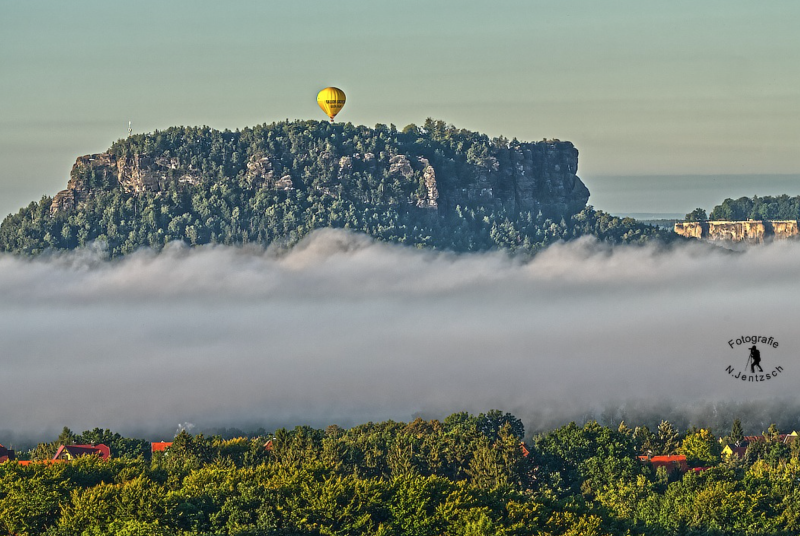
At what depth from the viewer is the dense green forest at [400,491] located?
117m

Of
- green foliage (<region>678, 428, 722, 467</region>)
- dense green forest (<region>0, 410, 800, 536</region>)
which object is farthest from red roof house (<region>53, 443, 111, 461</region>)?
green foliage (<region>678, 428, 722, 467</region>)

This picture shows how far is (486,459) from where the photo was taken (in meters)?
164

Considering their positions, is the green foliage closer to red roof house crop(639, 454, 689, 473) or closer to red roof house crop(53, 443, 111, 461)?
red roof house crop(639, 454, 689, 473)

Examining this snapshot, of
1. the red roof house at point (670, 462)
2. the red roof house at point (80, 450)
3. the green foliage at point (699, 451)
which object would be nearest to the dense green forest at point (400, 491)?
the green foliage at point (699, 451)

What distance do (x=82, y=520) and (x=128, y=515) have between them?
3.02 metres

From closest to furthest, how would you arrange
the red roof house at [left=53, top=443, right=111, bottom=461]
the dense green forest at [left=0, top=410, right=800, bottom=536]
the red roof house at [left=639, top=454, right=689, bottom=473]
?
the dense green forest at [left=0, top=410, right=800, bottom=536], the red roof house at [left=639, top=454, right=689, bottom=473], the red roof house at [left=53, top=443, right=111, bottom=461]

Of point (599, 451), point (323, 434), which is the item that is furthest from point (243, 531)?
point (323, 434)

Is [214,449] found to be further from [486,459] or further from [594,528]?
[594,528]

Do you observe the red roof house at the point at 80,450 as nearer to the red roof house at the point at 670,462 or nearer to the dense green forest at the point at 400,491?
the dense green forest at the point at 400,491

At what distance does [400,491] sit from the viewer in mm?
123250

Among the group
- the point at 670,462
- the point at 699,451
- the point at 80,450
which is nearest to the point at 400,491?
the point at 670,462

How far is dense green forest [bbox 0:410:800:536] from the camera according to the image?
384 ft

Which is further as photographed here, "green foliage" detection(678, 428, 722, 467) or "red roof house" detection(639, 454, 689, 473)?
"green foliage" detection(678, 428, 722, 467)

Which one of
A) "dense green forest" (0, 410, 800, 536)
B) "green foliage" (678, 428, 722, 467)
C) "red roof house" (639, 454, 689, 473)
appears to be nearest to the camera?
"dense green forest" (0, 410, 800, 536)
